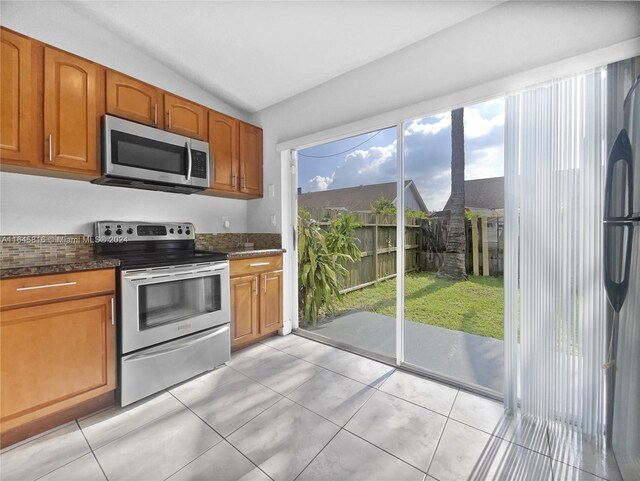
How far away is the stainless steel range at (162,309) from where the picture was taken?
1735 mm

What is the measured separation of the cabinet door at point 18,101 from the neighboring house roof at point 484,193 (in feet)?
9.39

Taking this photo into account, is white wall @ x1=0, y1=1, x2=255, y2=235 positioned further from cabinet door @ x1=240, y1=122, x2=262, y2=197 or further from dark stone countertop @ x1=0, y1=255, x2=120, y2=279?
cabinet door @ x1=240, y1=122, x2=262, y2=197

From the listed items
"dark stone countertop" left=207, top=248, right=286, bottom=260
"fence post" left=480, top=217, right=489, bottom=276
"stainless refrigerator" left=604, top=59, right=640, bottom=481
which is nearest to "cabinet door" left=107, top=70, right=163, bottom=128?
"dark stone countertop" left=207, top=248, right=286, bottom=260

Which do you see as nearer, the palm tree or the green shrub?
the palm tree

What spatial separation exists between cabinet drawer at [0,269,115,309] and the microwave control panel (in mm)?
1106

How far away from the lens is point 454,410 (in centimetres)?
169

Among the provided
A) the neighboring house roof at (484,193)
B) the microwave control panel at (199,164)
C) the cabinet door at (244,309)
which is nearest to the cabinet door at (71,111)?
the microwave control panel at (199,164)

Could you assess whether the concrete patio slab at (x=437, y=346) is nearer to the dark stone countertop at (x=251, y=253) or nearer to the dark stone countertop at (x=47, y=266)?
the dark stone countertop at (x=251, y=253)

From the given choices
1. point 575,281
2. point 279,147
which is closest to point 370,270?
point 575,281

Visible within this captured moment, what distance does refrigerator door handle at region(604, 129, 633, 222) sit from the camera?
1322mm

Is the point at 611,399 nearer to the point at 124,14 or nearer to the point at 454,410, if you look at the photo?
the point at 454,410

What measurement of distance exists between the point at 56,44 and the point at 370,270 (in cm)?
303

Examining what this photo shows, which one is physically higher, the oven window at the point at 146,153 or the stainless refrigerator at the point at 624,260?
the oven window at the point at 146,153

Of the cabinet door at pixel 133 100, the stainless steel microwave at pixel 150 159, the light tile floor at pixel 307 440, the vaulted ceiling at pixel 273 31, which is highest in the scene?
the vaulted ceiling at pixel 273 31
